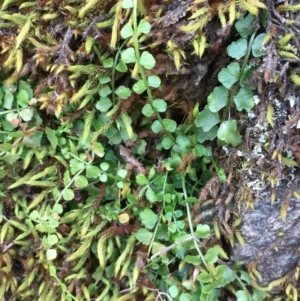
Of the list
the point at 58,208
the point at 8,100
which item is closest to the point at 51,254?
the point at 58,208

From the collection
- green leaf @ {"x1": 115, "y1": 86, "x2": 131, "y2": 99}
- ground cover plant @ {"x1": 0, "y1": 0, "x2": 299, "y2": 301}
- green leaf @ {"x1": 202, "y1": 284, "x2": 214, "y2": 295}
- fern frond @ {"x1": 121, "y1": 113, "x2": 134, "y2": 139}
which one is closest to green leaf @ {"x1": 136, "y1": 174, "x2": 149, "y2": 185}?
ground cover plant @ {"x1": 0, "y1": 0, "x2": 299, "y2": 301}

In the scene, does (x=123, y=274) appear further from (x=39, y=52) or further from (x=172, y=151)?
(x=39, y=52)

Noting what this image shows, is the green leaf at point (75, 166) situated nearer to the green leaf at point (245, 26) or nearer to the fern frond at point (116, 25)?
the fern frond at point (116, 25)

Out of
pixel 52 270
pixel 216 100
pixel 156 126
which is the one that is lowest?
pixel 52 270

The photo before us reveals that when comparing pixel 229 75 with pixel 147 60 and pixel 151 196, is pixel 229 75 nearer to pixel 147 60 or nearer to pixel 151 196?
pixel 147 60

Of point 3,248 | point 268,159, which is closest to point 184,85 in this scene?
point 268,159

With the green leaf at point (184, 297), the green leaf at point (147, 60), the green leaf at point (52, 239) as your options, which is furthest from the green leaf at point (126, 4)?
the green leaf at point (184, 297)

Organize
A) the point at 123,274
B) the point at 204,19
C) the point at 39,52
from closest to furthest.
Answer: the point at 204,19 < the point at 39,52 < the point at 123,274
